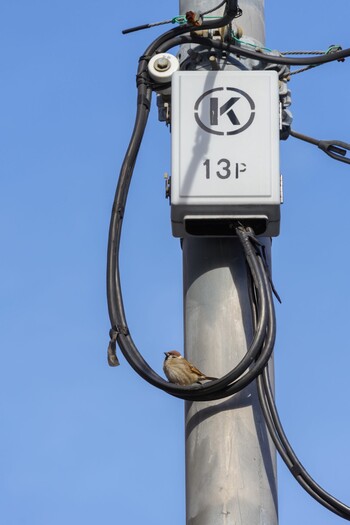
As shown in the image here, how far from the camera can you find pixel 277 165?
548cm

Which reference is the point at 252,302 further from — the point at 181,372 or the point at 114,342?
the point at 114,342

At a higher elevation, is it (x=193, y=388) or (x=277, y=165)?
(x=277, y=165)

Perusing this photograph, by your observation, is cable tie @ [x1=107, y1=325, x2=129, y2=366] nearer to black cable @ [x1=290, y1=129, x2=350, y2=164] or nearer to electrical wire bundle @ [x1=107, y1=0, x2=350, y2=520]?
electrical wire bundle @ [x1=107, y1=0, x2=350, y2=520]

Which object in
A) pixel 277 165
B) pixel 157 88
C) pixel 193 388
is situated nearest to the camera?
pixel 193 388

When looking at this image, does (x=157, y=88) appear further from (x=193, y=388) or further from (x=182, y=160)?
(x=193, y=388)

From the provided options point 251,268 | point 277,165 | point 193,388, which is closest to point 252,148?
point 277,165

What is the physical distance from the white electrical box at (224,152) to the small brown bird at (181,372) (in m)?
0.52

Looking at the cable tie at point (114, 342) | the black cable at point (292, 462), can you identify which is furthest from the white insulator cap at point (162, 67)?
the black cable at point (292, 462)

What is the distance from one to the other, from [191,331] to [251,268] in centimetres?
33

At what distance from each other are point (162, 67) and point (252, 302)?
3.82 feet

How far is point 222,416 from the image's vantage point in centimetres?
525

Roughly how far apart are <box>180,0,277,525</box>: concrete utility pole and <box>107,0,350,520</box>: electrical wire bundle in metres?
0.11

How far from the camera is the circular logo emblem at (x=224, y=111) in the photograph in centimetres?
554

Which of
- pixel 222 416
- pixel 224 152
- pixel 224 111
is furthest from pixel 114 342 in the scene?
pixel 224 111
